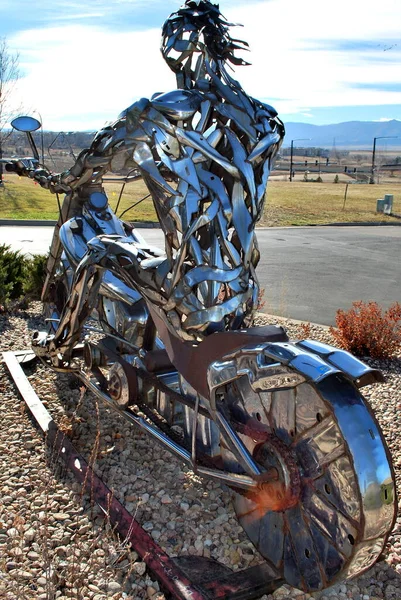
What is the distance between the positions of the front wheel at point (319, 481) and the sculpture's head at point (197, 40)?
1.80m

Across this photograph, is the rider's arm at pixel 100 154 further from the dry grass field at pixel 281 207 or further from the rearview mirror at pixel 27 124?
the dry grass field at pixel 281 207

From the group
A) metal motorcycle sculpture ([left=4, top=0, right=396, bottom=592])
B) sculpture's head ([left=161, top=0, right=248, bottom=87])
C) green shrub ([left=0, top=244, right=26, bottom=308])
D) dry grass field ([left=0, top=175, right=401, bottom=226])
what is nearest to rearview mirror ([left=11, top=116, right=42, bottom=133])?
metal motorcycle sculpture ([left=4, top=0, right=396, bottom=592])

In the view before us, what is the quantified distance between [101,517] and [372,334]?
3757 millimetres

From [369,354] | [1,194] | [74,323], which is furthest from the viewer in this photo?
[1,194]

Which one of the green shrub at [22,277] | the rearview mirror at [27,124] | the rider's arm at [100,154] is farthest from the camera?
the green shrub at [22,277]

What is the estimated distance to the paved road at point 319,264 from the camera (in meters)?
9.57

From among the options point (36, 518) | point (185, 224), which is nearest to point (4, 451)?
point (36, 518)

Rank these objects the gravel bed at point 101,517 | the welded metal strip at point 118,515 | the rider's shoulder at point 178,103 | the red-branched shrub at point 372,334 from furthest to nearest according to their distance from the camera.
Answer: the red-branched shrub at point 372,334, the rider's shoulder at point 178,103, the gravel bed at point 101,517, the welded metal strip at point 118,515

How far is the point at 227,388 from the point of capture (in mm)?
3160

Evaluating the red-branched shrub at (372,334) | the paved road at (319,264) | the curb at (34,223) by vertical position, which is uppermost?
the red-branched shrub at (372,334)

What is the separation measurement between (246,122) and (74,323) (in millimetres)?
1737

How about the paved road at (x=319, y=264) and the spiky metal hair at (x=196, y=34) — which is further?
the paved road at (x=319, y=264)

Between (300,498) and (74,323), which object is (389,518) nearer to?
(300,498)

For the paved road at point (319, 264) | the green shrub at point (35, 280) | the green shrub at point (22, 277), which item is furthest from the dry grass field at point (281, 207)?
the green shrub at point (35, 280)
